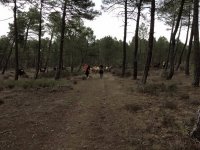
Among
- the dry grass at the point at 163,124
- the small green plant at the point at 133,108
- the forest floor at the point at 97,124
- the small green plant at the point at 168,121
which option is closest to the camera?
the dry grass at the point at 163,124

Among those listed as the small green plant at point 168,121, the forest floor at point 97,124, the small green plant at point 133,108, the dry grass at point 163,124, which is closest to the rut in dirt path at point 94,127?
the forest floor at point 97,124

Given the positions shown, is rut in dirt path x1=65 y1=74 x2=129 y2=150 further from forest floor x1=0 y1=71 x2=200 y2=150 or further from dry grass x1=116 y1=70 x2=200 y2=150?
dry grass x1=116 y1=70 x2=200 y2=150

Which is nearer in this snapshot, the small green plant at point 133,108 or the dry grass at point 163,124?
the dry grass at point 163,124

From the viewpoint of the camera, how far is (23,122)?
32.3 ft

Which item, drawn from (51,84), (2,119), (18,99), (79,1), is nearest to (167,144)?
(2,119)

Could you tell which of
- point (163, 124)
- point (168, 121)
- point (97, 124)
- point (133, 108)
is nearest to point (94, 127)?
point (97, 124)

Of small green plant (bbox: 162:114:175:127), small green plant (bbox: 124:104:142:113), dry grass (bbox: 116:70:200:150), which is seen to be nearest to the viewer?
dry grass (bbox: 116:70:200:150)

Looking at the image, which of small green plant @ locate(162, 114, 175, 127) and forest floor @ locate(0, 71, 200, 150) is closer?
forest floor @ locate(0, 71, 200, 150)

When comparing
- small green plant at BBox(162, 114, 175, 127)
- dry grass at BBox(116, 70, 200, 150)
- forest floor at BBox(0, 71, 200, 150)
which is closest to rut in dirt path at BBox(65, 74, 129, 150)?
forest floor at BBox(0, 71, 200, 150)

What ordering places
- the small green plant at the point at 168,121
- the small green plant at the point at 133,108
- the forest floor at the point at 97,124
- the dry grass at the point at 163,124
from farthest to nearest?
Result: the small green plant at the point at 133,108
the small green plant at the point at 168,121
the forest floor at the point at 97,124
the dry grass at the point at 163,124

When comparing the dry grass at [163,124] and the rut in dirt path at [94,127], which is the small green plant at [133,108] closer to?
the dry grass at [163,124]

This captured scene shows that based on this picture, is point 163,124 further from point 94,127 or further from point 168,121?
point 94,127

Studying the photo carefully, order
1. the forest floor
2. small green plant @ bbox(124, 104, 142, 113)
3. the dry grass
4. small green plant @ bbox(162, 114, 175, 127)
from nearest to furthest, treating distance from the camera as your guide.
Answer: the dry grass, the forest floor, small green plant @ bbox(162, 114, 175, 127), small green plant @ bbox(124, 104, 142, 113)

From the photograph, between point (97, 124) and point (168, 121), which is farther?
point (97, 124)
